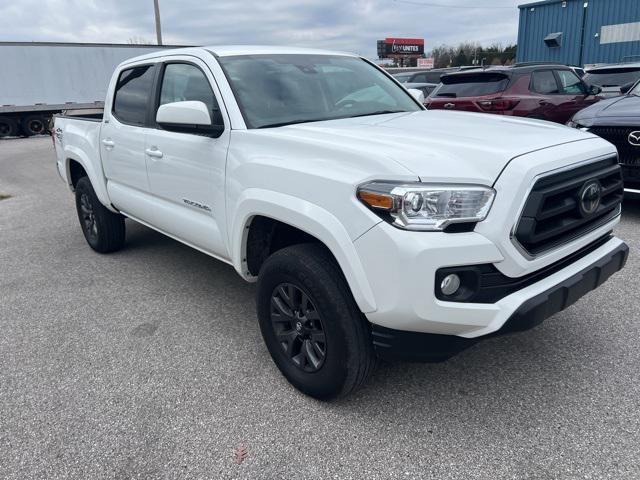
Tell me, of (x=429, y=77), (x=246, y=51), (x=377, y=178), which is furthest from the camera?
(x=429, y=77)

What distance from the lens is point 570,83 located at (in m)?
8.80

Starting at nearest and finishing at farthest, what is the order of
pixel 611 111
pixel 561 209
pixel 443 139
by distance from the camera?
pixel 561 209, pixel 443 139, pixel 611 111

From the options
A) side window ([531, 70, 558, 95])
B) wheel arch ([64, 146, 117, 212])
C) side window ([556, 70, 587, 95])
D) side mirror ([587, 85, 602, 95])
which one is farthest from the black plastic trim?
side mirror ([587, 85, 602, 95])

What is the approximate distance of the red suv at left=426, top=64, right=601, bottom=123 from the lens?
7.93 meters

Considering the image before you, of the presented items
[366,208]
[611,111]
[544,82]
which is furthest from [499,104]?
[366,208]

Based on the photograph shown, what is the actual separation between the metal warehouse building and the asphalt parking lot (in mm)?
24027

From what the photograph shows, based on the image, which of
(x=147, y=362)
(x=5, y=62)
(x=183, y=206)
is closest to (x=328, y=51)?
(x=183, y=206)

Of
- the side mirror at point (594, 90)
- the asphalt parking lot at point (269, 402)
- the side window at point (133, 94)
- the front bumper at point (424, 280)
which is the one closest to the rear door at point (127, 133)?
the side window at point (133, 94)

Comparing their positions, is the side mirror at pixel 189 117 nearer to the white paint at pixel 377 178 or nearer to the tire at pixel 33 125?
the white paint at pixel 377 178

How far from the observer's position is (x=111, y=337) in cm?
357

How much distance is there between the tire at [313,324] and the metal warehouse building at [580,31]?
25523mm

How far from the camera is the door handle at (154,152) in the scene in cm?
370

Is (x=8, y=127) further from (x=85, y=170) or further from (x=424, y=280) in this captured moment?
(x=424, y=280)

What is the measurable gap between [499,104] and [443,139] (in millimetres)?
5997
